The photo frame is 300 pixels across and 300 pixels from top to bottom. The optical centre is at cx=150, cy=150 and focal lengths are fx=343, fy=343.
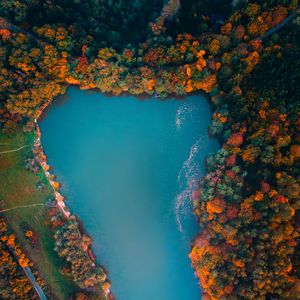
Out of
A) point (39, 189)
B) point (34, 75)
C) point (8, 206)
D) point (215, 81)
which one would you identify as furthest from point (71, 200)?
point (215, 81)

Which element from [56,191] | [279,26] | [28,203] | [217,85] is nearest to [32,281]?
[28,203]

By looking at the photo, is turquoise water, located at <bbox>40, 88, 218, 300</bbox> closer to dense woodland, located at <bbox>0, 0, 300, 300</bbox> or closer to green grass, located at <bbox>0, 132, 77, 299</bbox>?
dense woodland, located at <bbox>0, 0, 300, 300</bbox>

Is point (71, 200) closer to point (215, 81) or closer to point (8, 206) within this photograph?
point (8, 206)

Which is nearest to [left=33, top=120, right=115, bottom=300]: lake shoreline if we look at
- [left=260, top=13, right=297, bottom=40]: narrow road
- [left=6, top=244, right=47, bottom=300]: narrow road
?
[left=6, top=244, right=47, bottom=300]: narrow road

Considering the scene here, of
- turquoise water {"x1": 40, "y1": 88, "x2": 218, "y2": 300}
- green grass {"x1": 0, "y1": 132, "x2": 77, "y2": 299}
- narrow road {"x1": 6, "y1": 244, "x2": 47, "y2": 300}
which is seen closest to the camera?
narrow road {"x1": 6, "y1": 244, "x2": 47, "y2": 300}

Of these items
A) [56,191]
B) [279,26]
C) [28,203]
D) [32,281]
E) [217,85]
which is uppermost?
[279,26]

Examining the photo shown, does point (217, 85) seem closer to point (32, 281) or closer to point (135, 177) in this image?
point (135, 177)
